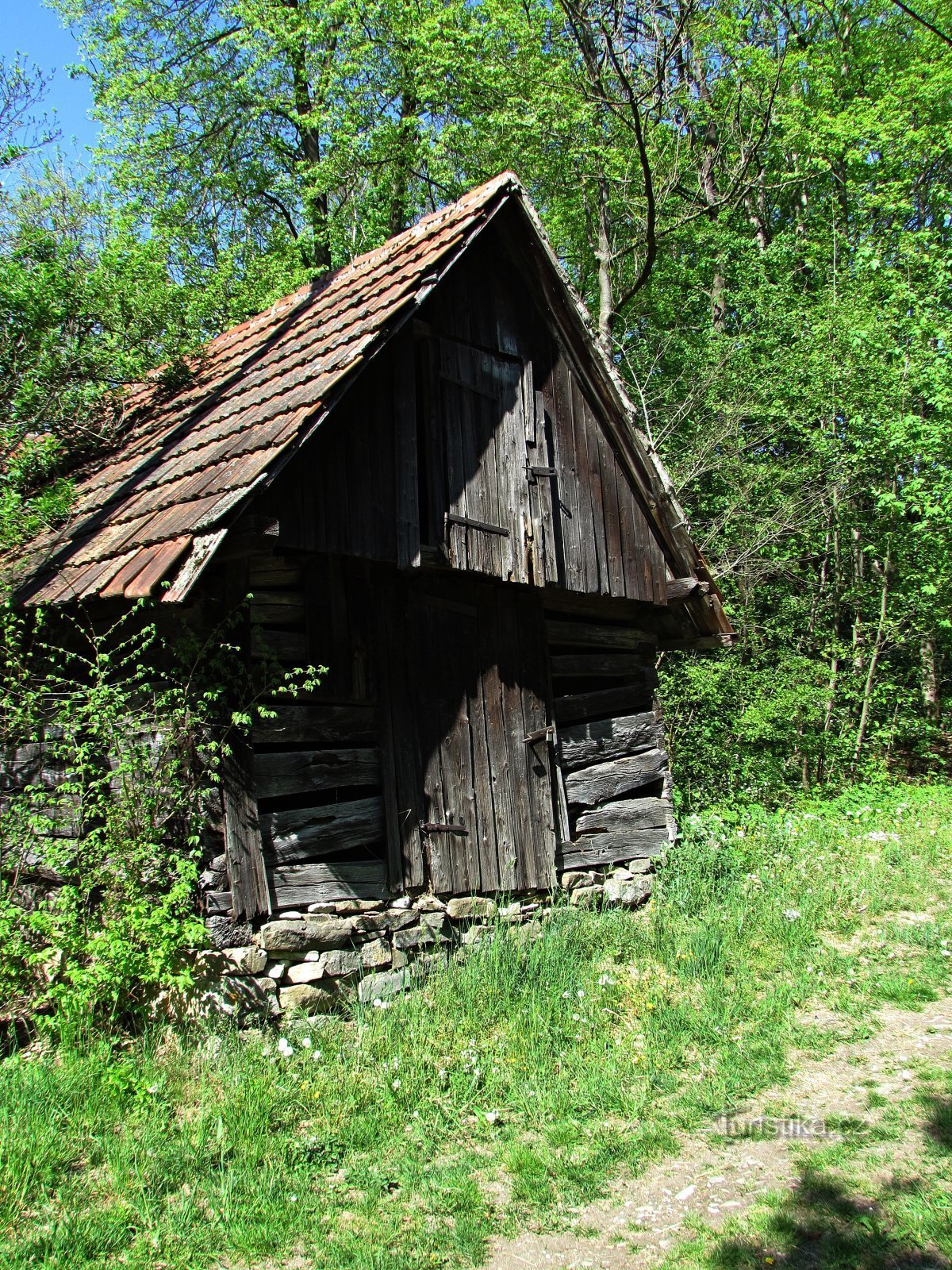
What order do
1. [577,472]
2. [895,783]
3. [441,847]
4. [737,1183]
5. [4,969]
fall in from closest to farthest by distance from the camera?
[737,1183], [4,969], [441,847], [577,472], [895,783]

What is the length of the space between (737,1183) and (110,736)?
3700mm

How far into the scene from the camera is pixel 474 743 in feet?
22.8

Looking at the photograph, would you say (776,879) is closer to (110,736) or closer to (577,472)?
(577,472)

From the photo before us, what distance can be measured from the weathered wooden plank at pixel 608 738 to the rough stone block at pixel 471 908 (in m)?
1.48

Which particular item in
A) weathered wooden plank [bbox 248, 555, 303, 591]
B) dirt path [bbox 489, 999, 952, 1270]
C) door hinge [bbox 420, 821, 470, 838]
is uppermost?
weathered wooden plank [bbox 248, 555, 303, 591]

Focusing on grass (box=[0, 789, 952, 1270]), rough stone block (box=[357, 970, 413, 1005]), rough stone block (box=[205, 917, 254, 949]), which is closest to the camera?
grass (box=[0, 789, 952, 1270])

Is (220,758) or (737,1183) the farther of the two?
(220,758)

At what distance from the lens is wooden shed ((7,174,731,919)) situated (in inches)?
222

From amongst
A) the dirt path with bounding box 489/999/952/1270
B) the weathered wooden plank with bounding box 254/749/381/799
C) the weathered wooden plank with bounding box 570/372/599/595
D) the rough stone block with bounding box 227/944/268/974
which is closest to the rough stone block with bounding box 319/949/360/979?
the rough stone block with bounding box 227/944/268/974

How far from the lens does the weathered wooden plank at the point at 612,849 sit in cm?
776

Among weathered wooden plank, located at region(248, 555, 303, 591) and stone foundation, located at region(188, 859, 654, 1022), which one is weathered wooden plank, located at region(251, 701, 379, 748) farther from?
stone foundation, located at region(188, 859, 654, 1022)

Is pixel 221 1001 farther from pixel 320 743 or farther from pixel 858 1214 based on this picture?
pixel 858 1214

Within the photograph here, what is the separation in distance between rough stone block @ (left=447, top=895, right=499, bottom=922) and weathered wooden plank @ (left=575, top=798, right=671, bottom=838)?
1.33 meters

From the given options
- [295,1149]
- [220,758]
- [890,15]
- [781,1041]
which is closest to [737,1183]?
[781,1041]
